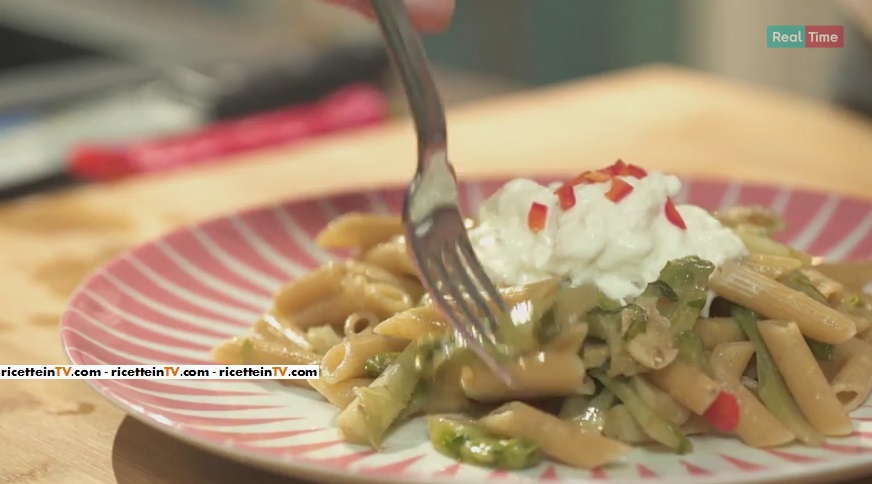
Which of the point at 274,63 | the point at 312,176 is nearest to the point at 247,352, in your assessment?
the point at 312,176

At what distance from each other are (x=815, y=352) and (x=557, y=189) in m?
0.41

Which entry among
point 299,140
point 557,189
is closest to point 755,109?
point 299,140

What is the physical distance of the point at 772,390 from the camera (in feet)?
4.66

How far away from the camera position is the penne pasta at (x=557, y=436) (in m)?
1.27

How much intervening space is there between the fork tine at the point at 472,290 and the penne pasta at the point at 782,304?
323 millimetres

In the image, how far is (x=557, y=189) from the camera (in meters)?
1.59

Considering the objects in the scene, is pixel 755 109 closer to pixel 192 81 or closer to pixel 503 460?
pixel 192 81

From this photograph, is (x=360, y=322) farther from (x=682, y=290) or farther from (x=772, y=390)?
(x=772, y=390)

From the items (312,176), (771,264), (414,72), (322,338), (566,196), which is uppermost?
(414,72)

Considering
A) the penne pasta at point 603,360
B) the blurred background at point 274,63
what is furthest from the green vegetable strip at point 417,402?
the blurred background at point 274,63

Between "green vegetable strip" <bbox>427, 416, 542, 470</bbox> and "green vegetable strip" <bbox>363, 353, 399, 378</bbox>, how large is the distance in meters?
0.15

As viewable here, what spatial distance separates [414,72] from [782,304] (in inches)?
22.4

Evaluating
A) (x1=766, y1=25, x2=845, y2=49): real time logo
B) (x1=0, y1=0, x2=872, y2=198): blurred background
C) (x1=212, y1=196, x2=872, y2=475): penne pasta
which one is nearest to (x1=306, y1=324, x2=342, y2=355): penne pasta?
(x1=212, y1=196, x2=872, y2=475): penne pasta

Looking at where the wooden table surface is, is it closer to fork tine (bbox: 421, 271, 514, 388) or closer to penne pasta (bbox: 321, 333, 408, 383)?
penne pasta (bbox: 321, 333, 408, 383)
